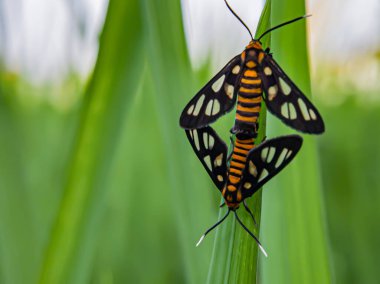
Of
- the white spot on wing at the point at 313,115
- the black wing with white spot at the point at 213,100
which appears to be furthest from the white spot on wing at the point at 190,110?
the white spot on wing at the point at 313,115

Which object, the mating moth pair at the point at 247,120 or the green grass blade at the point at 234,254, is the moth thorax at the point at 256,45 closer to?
the mating moth pair at the point at 247,120

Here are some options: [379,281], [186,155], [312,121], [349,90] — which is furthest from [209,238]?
[349,90]

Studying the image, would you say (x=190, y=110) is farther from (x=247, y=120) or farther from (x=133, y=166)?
(x=133, y=166)

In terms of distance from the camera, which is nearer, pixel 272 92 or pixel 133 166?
pixel 272 92

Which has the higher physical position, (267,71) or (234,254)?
(267,71)

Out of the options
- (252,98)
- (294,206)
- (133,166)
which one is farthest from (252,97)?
(133,166)

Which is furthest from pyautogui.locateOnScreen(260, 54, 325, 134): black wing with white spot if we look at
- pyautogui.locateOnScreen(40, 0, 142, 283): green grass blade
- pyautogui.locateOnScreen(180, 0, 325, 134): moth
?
pyautogui.locateOnScreen(40, 0, 142, 283): green grass blade

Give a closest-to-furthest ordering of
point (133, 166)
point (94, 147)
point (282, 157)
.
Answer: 1. point (282, 157)
2. point (94, 147)
3. point (133, 166)
